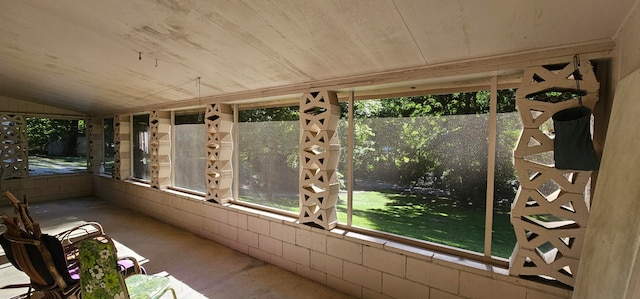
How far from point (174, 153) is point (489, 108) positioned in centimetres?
506

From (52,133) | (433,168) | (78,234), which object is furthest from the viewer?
(52,133)

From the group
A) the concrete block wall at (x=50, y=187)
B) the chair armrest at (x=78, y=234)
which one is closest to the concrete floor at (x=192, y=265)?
the chair armrest at (x=78, y=234)

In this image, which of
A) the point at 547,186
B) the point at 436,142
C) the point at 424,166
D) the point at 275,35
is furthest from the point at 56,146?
the point at 547,186

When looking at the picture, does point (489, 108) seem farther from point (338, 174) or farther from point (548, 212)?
point (338, 174)

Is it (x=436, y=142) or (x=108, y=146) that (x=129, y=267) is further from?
(x=108, y=146)

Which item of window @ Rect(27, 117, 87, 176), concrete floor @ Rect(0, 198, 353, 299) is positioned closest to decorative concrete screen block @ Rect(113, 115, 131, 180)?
concrete floor @ Rect(0, 198, 353, 299)

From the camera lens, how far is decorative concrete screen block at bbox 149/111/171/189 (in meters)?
5.05

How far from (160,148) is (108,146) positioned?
3.22 meters

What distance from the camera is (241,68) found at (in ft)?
9.05

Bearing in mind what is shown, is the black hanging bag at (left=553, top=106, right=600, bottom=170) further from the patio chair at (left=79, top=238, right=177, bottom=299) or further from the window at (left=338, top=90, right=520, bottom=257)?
the patio chair at (left=79, top=238, right=177, bottom=299)

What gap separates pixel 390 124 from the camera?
111 inches

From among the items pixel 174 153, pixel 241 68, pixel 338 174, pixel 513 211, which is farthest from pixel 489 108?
pixel 174 153

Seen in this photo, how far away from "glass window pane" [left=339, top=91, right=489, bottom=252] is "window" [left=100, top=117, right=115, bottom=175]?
6.74 meters

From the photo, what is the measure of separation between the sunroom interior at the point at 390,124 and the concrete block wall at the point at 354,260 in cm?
2
